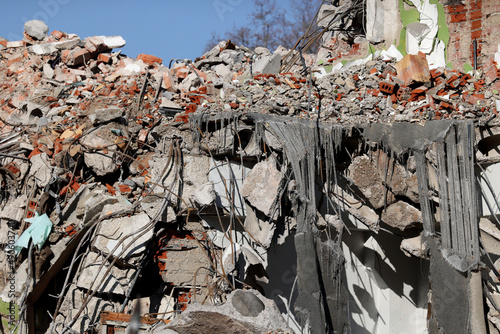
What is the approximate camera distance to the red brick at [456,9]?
648cm

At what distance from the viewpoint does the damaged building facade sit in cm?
496

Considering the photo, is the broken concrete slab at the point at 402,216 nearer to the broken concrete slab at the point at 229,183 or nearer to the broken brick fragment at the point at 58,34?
the broken concrete slab at the point at 229,183

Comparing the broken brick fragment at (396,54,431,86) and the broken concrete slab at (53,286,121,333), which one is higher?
the broken brick fragment at (396,54,431,86)

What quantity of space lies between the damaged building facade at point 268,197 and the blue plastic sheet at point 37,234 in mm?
22

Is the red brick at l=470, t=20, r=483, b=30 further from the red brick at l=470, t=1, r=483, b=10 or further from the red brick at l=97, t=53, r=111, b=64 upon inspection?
the red brick at l=97, t=53, r=111, b=64

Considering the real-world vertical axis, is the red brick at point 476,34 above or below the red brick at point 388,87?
above

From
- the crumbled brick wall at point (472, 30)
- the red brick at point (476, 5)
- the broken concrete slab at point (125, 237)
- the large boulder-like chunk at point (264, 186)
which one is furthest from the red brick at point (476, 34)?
the broken concrete slab at point (125, 237)

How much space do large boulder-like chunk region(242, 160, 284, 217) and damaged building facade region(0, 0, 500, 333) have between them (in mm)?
16

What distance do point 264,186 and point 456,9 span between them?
3.54 meters

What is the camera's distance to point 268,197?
5188 millimetres

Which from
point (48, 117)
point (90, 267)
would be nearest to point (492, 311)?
point (90, 267)

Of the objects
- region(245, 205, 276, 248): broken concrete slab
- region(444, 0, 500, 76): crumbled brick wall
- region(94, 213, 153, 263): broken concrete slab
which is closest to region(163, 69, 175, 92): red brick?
region(94, 213, 153, 263): broken concrete slab

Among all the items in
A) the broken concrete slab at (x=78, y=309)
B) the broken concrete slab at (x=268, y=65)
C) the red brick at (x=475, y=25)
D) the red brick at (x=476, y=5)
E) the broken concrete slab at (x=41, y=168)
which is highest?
the red brick at (x=476, y=5)

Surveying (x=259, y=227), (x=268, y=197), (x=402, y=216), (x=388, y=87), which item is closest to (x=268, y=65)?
(x=388, y=87)
